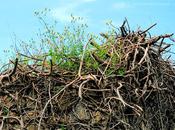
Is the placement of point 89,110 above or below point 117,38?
below

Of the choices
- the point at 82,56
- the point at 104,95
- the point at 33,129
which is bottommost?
the point at 33,129

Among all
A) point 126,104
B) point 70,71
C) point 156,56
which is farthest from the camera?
point 156,56

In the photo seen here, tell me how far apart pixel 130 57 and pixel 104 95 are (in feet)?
2.13

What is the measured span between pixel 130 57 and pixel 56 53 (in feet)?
2.63

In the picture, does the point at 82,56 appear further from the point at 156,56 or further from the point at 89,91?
the point at 156,56

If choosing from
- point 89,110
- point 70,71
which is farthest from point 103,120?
point 70,71

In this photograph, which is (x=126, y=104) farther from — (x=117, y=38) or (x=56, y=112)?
(x=117, y=38)

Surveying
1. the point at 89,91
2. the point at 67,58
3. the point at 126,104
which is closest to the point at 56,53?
the point at 67,58

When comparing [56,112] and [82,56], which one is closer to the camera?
[56,112]

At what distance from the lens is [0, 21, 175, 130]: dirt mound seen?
5258mm

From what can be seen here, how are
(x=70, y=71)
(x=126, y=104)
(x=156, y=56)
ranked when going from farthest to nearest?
(x=156, y=56)
(x=70, y=71)
(x=126, y=104)

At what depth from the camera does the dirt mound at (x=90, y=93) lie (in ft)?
17.3

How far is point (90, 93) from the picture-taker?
5.35m

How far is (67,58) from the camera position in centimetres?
571
